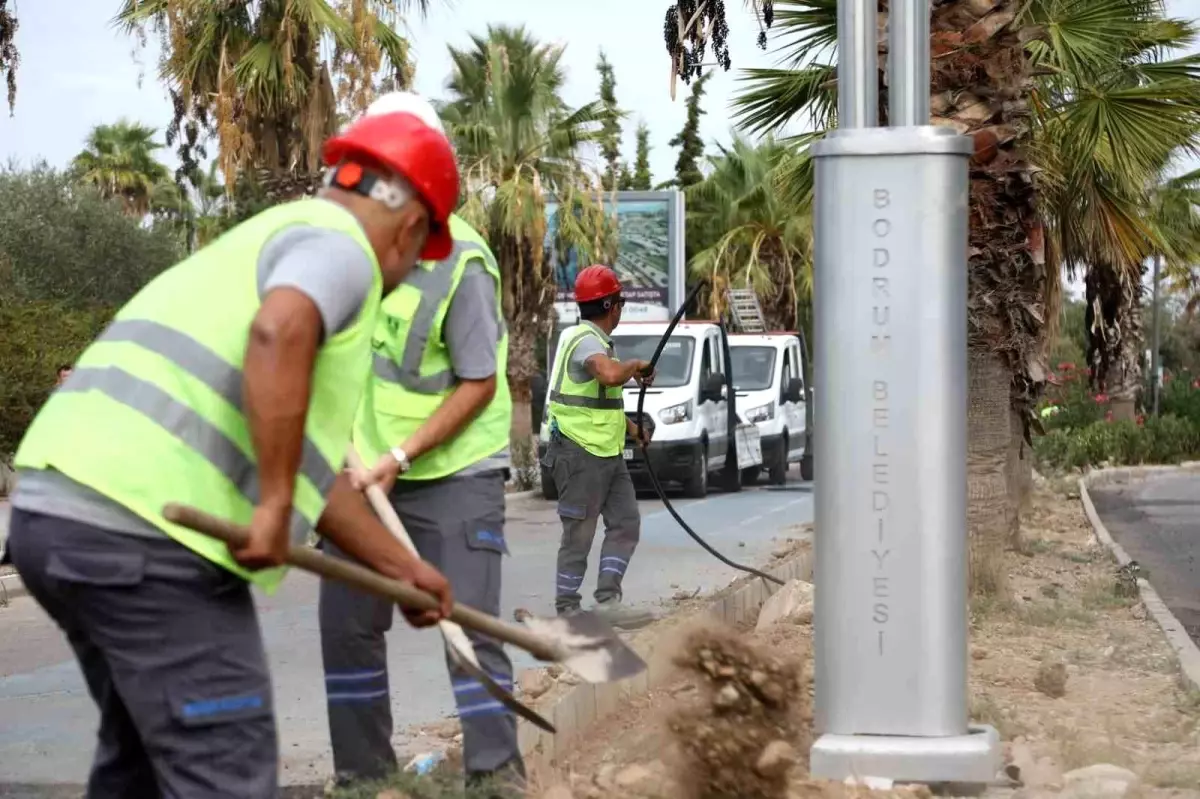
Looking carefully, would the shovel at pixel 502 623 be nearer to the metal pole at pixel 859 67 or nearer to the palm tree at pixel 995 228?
the metal pole at pixel 859 67

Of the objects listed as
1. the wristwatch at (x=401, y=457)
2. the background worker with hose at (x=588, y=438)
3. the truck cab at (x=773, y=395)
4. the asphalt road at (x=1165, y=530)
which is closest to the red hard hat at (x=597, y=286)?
the background worker with hose at (x=588, y=438)

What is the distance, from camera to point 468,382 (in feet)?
16.3

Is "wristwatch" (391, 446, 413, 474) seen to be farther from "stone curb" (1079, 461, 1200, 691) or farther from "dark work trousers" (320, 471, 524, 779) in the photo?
"stone curb" (1079, 461, 1200, 691)

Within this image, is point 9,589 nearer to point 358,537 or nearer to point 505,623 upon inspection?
point 505,623

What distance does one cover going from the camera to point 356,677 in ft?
16.5

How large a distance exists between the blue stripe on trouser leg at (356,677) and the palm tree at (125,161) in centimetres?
4804

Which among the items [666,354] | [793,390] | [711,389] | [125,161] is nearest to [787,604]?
[711,389]

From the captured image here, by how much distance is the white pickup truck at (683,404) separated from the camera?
20.6m

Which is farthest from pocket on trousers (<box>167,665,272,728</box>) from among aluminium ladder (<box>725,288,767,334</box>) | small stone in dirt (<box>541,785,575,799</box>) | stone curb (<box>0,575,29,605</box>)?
aluminium ladder (<box>725,288,767,334</box>)

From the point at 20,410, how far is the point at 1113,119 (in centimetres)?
1255

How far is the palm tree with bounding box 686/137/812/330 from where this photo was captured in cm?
4034

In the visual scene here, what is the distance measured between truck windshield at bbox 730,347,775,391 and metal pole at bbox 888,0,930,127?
62.8 feet

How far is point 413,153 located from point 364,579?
781 millimetres

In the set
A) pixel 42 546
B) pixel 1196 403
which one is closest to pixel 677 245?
pixel 1196 403
